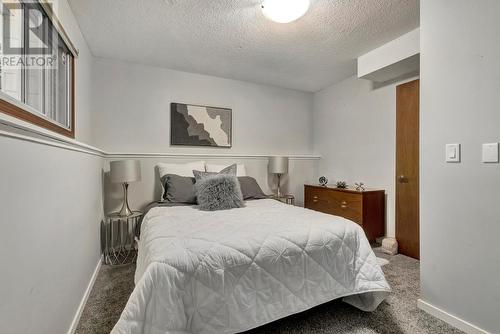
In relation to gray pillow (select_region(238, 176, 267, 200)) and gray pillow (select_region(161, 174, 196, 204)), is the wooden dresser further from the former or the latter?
gray pillow (select_region(161, 174, 196, 204))

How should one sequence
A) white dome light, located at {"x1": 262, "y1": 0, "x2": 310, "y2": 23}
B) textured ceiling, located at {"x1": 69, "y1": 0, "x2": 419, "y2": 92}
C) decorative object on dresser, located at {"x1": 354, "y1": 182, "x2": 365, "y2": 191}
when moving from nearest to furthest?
white dome light, located at {"x1": 262, "y1": 0, "x2": 310, "y2": 23}
textured ceiling, located at {"x1": 69, "y1": 0, "x2": 419, "y2": 92}
decorative object on dresser, located at {"x1": 354, "y1": 182, "x2": 365, "y2": 191}

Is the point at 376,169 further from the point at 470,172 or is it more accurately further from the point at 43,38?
the point at 43,38

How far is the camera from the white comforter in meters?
1.05

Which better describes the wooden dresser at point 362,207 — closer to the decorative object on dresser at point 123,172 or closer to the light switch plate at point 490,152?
the light switch plate at point 490,152

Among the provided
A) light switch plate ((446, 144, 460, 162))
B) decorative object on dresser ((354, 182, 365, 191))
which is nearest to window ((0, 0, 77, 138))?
light switch plate ((446, 144, 460, 162))

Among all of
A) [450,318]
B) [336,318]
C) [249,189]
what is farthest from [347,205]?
[336,318]

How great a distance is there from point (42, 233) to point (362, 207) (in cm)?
276

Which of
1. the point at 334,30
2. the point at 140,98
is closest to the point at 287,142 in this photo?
the point at 334,30

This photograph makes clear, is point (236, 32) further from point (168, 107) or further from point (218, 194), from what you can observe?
point (218, 194)

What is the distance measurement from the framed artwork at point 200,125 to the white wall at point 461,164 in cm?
234

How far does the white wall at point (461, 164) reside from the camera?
128cm

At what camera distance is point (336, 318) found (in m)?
1.50

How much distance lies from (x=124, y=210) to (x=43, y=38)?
1635 millimetres

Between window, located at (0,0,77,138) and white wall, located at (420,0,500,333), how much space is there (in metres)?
2.22
